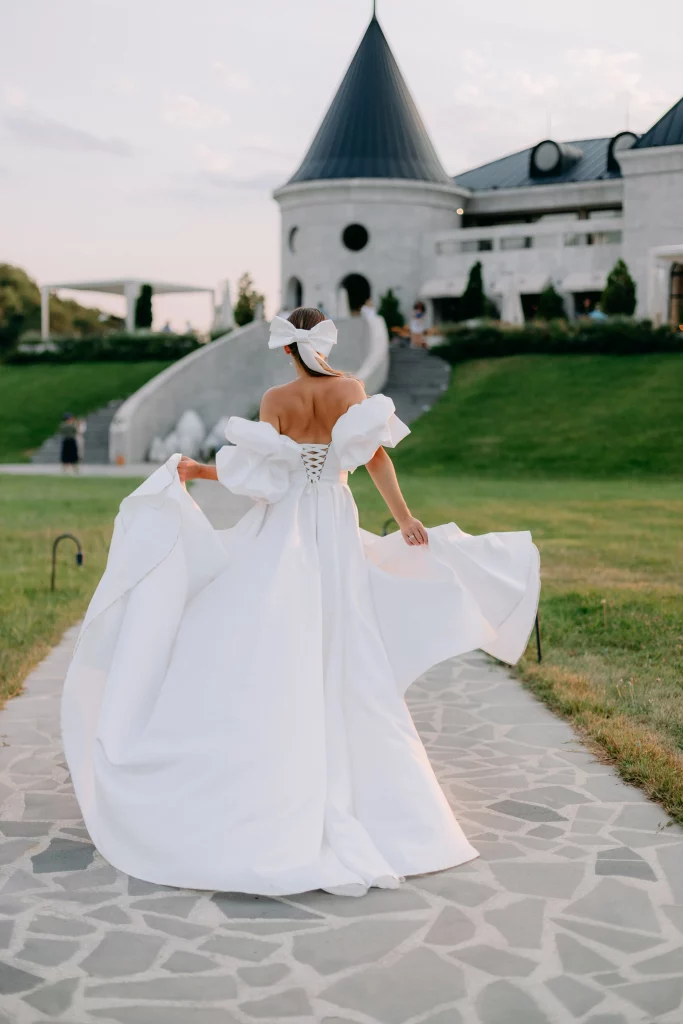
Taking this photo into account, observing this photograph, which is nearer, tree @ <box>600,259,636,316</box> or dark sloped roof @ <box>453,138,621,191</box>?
tree @ <box>600,259,636,316</box>

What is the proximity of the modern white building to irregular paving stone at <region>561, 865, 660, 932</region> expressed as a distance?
132 feet

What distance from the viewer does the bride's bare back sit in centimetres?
537

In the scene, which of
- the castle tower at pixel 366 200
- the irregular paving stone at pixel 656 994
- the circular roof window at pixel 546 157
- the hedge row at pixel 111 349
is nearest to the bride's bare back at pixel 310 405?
the irregular paving stone at pixel 656 994

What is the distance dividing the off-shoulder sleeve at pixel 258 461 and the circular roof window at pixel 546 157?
49264 mm

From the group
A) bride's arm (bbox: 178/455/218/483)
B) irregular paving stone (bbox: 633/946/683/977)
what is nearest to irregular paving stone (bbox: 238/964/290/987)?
irregular paving stone (bbox: 633/946/683/977)

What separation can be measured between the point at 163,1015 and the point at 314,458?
2.52 meters

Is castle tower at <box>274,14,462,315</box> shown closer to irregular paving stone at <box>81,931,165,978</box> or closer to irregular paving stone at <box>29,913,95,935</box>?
irregular paving stone at <box>29,913,95,935</box>

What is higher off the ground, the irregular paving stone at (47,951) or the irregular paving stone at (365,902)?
the irregular paving stone at (47,951)

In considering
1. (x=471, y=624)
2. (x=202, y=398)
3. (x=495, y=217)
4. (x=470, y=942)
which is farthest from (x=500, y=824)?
(x=495, y=217)

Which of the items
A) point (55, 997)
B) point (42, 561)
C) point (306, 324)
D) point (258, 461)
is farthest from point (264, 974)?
point (42, 561)

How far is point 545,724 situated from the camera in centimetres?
747

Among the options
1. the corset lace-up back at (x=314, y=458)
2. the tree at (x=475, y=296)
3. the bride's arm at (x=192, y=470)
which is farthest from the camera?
the tree at (x=475, y=296)

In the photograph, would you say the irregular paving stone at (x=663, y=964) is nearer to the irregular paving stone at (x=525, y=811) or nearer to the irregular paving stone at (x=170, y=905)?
the irregular paving stone at (x=525, y=811)

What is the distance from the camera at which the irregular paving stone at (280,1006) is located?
3.76 metres
